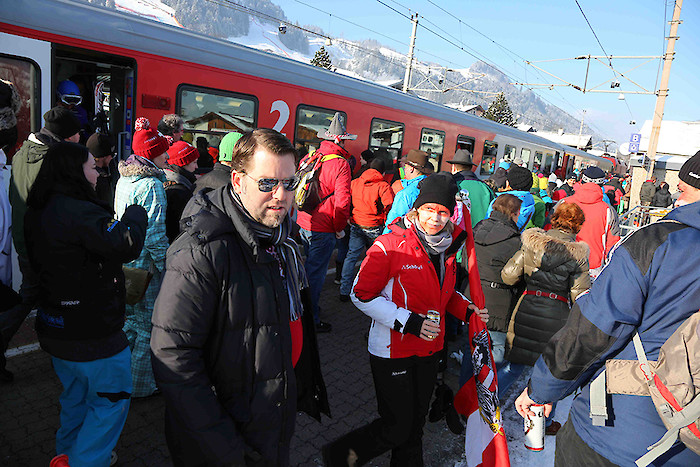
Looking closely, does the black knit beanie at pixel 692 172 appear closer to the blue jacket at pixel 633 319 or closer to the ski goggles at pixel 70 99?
the blue jacket at pixel 633 319

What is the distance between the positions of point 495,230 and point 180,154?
112 inches

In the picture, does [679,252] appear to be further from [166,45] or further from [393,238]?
[166,45]

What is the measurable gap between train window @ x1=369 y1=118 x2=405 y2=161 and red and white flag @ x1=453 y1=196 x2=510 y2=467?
6017mm

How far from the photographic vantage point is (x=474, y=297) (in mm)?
2904

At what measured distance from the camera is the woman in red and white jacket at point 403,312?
2553 millimetres

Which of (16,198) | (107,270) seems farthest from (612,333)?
(16,198)

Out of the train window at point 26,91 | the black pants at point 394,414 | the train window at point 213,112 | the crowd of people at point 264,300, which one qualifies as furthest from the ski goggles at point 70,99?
the black pants at point 394,414

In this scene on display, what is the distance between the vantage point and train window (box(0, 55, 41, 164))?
4293 mm

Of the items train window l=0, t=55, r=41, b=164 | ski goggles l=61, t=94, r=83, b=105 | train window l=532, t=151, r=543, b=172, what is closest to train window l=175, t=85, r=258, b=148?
ski goggles l=61, t=94, r=83, b=105

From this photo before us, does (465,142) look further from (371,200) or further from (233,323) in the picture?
(233,323)

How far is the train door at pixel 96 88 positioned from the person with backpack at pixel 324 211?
7.72 feet

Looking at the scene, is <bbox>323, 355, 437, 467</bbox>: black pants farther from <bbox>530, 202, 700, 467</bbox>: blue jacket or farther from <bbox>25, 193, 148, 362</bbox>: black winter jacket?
<bbox>25, 193, 148, 362</bbox>: black winter jacket

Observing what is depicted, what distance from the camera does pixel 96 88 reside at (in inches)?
262

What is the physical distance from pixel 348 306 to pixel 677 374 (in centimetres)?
449
